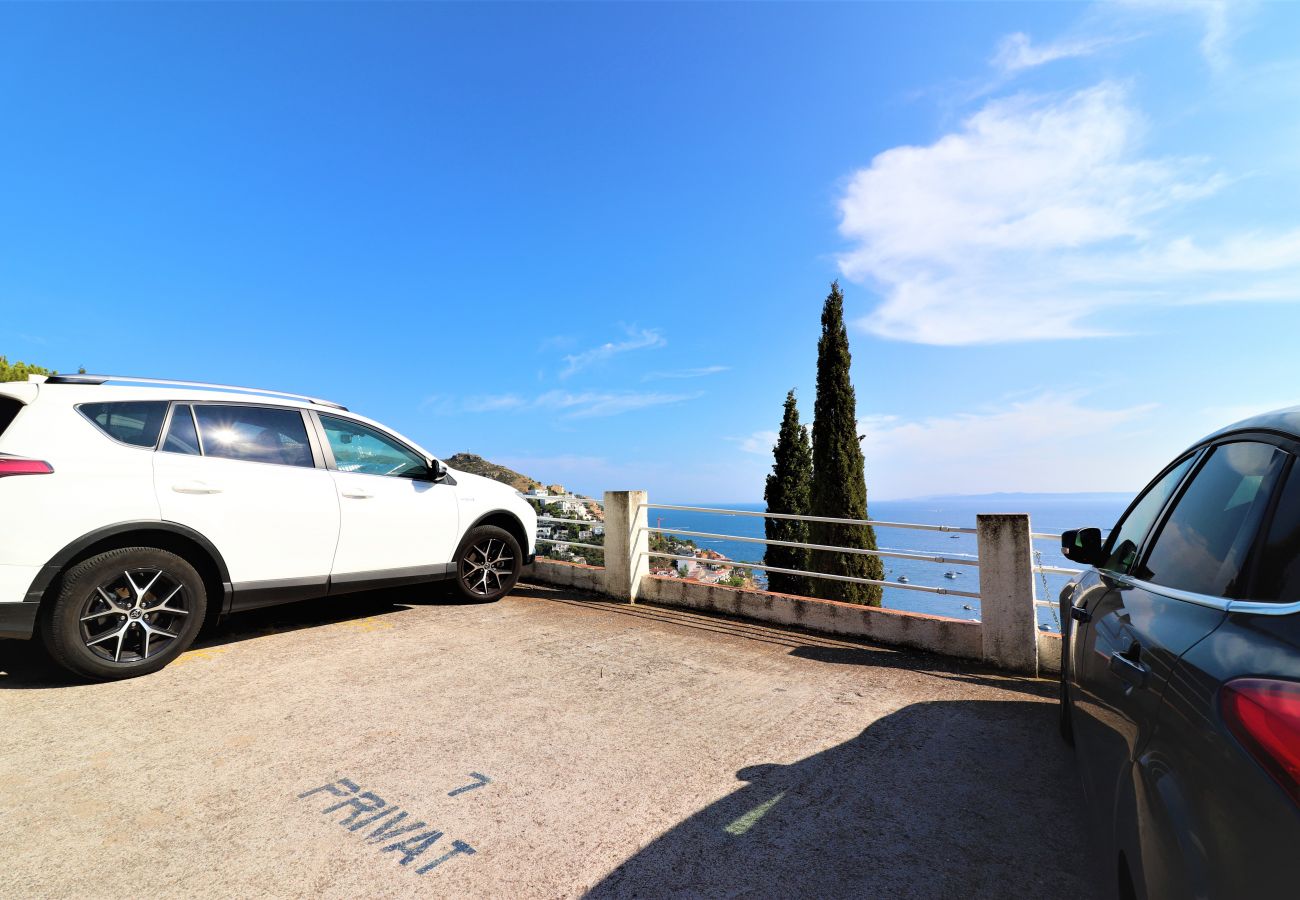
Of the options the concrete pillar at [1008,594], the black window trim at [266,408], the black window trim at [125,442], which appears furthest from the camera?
the concrete pillar at [1008,594]

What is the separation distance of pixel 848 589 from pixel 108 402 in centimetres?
1860

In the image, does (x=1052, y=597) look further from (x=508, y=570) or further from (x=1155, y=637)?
(x=508, y=570)

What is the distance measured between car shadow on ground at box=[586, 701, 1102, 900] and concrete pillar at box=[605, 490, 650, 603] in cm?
365

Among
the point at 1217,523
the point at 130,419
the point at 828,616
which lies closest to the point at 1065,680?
the point at 1217,523

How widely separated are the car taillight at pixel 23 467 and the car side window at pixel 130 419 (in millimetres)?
381

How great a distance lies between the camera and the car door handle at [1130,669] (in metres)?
1.60

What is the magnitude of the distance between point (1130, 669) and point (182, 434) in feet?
17.3

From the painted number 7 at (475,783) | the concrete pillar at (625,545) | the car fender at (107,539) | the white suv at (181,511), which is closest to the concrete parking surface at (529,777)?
the painted number 7 at (475,783)

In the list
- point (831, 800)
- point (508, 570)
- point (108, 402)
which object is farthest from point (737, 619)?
point (108, 402)

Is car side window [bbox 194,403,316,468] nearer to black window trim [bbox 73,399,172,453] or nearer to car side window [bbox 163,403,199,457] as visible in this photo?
car side window [bbox 163,403,199,457]

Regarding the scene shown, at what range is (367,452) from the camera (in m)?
5.45

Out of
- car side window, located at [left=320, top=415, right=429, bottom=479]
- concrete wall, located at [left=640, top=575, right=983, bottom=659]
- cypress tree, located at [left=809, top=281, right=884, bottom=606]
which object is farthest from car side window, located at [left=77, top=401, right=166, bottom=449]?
cypress tree, located at [left=809, top=281, right=884, bottom=606]

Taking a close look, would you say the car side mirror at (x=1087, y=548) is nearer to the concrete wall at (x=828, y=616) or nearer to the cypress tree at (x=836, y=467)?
the concrete wall at (x=828, y=616)

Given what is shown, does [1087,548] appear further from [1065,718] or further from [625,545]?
[625,545]
